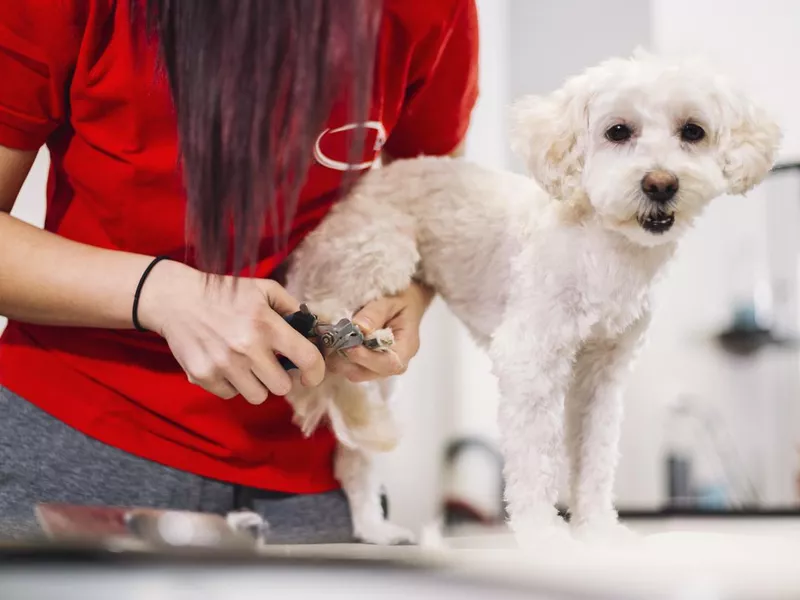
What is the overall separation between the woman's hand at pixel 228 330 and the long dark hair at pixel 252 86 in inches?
3.0

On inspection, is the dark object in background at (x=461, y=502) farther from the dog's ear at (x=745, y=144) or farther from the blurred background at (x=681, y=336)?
the dog's ear at (x=745, y=144)

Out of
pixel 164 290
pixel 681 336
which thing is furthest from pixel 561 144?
pixel 681 336

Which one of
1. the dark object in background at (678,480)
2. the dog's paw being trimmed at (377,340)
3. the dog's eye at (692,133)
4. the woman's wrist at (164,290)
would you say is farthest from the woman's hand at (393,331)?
the dark object in background at (678,480)

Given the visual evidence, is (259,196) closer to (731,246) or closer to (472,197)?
(472,197)

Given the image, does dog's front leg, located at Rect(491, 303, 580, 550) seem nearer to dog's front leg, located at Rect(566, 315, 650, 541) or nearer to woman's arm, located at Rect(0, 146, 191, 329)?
→ dog's front leg, located at Rect(566, 315, 650, 541)

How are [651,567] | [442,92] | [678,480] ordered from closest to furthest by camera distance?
[651,567] < [442,92] < [678,480]

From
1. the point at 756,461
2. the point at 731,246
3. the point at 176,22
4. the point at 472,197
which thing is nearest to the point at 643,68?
the point at 472,197

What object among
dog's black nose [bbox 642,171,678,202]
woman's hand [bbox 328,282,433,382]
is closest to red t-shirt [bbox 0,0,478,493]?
woman's hand [bbox 328,282,433,382]

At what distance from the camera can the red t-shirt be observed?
55 centimetres

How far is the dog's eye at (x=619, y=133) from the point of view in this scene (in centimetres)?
52

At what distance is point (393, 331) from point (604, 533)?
22 centimetres

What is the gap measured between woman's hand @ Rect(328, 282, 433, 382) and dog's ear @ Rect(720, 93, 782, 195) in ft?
0.85

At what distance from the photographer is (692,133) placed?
0.52 metres

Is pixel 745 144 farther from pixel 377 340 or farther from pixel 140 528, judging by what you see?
pixel 140 528
